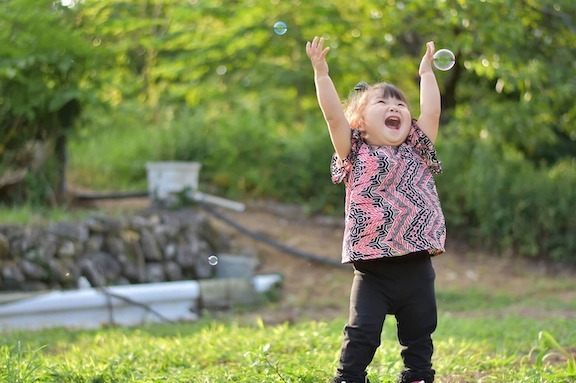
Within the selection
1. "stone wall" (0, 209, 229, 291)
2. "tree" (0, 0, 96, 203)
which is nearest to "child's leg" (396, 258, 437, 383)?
"stone wall" (0, 209, 229, 291)

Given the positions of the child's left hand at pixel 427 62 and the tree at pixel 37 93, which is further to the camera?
the tree at pixel 37 93

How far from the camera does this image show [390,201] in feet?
10.1

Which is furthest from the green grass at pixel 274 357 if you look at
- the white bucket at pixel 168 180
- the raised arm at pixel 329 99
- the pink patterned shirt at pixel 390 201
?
the white bucket at pixel 168 180

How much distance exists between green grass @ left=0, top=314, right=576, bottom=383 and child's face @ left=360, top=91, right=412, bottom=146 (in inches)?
37.7

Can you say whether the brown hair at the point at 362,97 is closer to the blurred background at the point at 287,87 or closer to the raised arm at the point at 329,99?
the raised arm at the point at 329,99

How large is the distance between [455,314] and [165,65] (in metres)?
5.16

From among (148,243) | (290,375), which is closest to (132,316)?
(148,243)

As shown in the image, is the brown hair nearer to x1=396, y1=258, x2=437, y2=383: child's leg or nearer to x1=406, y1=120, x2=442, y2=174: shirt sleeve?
x1=406, y1=120, x2=442, y2=174: shirt sleeve

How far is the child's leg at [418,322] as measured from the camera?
10.0 feet

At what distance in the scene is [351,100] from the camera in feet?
A: 11.2

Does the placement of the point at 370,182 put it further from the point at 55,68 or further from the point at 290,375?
the point at 55,68

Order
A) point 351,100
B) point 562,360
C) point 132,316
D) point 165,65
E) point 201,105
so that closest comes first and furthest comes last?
1. point 351,100
2. point 562,360
3. point 132,316
4. point 165,65
5. point 201,105

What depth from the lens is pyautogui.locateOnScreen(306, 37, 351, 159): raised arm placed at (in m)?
3.13

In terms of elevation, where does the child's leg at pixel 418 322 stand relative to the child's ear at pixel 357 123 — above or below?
below
